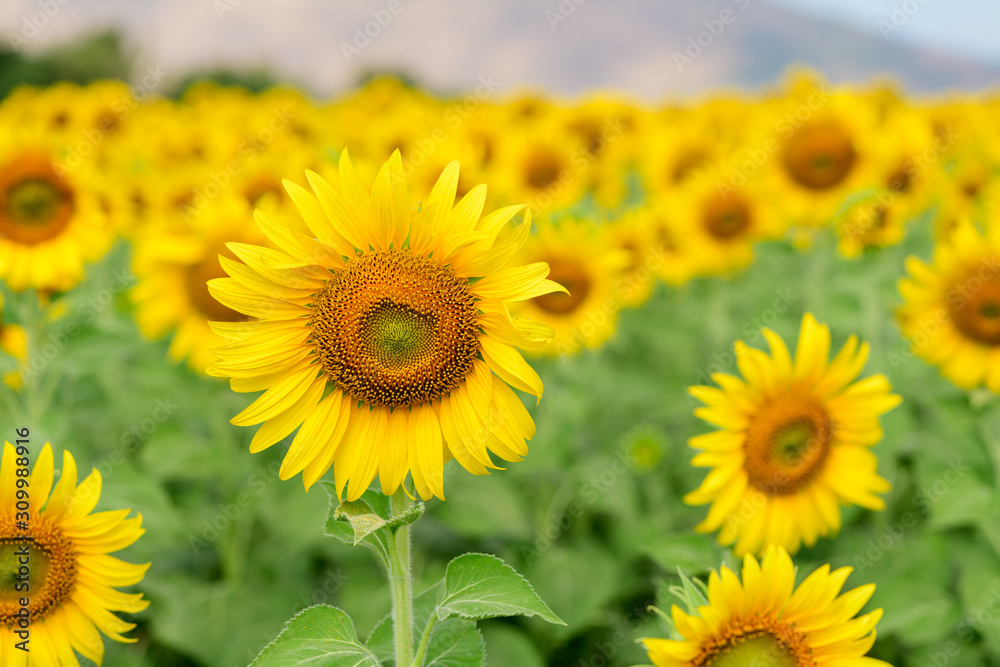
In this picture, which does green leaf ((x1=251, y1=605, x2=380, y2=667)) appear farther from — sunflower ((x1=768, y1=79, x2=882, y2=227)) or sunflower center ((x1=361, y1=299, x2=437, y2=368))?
sunflower ((x1=768, y1=79, x2=882, y2=227))

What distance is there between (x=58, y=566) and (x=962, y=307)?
3.12m

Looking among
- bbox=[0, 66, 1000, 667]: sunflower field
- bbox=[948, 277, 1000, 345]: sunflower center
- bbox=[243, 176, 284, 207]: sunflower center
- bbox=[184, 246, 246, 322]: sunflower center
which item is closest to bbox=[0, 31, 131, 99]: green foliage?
bbox=[0, 66, 1000, 667]: sunflower field

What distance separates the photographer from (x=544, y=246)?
175 inches

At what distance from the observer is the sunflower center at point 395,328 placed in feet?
5.59

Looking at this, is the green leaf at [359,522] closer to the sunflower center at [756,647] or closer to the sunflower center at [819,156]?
the sunflower center at [756,647]

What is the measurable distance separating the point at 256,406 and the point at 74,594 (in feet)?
2.48

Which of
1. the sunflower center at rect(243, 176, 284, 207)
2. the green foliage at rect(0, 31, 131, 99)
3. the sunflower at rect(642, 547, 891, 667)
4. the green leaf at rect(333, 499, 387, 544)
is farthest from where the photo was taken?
the green foliage at rect(0, 31, 131, 99)

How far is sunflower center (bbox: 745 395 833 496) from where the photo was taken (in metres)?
2.65

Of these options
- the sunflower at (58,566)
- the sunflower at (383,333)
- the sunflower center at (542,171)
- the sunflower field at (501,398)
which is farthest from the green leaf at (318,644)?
the sunflower center at (542,171)

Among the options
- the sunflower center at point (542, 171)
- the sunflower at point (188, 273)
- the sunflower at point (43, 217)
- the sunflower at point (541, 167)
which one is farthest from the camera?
the sunflower center at point (542, 171)

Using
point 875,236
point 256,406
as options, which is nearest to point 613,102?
point 875,236

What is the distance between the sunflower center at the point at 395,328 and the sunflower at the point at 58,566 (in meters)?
0.68

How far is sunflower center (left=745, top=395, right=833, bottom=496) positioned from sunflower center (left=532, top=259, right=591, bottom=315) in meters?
1.81

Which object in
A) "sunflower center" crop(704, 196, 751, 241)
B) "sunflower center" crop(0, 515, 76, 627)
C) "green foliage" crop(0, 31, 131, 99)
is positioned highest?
"green foliage" crop(0, 31, 131, 99)
